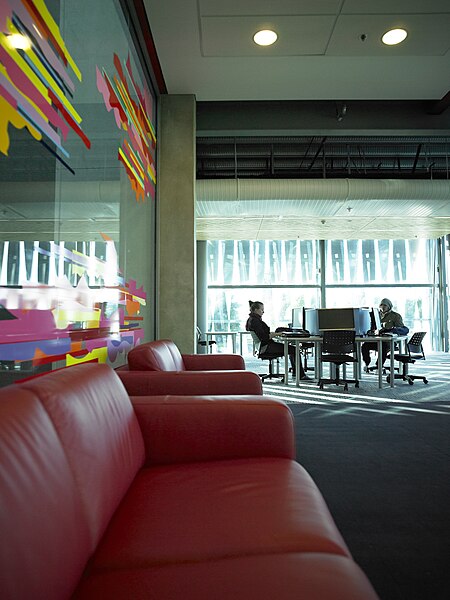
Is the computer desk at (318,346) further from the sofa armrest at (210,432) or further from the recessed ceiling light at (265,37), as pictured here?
the sofa armrest at (210,432)

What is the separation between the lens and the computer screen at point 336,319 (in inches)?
271

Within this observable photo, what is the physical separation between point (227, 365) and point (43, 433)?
276cm

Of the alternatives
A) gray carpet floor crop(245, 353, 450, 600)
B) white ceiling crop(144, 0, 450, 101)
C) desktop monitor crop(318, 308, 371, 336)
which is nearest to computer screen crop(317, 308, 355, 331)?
desktop monitor crop(318, 308, 371, 336)

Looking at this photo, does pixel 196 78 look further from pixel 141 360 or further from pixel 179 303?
pixel 141 360

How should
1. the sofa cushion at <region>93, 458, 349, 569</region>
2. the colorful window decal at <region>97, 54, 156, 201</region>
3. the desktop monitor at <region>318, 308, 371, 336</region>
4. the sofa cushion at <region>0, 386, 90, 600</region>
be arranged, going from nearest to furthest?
the sofa cushion at <region>0, 386, 90, 600</region> → the sofa cushion at <region>93, 458, 349, 569</region> → the colorful window decal at <region>97, 54, 156, 201</region> → the desktop monitor at <region>318, 308, 371, 336</region>

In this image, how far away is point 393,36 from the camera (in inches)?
172

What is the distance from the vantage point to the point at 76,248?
2.45 meters

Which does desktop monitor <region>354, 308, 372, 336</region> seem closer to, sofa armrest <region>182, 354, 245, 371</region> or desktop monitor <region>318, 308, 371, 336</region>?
desktop monitor <region>318, 308, 371, 336</region>

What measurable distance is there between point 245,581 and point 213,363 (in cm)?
284

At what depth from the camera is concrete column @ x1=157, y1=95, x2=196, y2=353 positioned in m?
5.27

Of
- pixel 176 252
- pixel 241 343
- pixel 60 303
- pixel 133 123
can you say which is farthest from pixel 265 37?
pixel 241 343

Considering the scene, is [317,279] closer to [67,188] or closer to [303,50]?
[303,50]

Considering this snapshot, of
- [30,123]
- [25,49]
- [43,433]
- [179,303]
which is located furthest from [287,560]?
[179,303]

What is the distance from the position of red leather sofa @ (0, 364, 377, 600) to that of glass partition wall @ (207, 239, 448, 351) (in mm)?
11697
